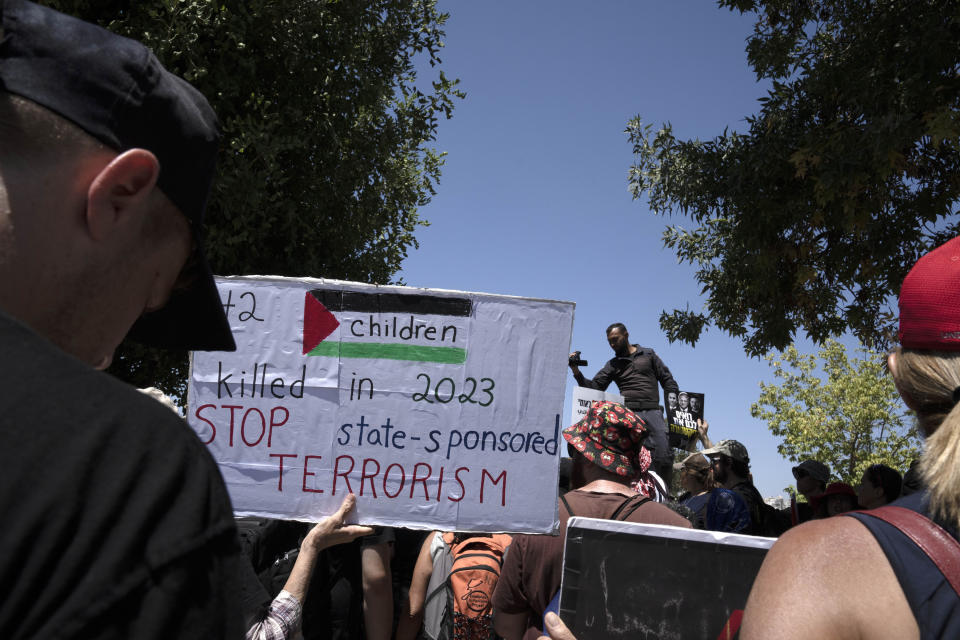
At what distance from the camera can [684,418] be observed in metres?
10.2

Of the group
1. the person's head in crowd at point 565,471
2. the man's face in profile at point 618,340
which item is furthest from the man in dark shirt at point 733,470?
the man's face in profile at point 618,340

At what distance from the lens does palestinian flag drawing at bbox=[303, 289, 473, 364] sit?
3.65 m

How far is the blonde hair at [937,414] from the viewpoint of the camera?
4.19ft

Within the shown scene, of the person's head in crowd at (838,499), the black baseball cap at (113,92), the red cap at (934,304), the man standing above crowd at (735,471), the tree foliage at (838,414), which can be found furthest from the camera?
the tree foliage at (838,414)

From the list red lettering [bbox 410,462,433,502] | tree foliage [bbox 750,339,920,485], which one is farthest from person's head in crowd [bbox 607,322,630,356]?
tree foliage [bbox 750,339,920,485]

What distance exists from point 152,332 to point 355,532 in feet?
7.87

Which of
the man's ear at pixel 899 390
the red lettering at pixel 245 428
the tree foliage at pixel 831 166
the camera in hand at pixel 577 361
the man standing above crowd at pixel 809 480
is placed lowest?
the man standing above crowd at pixel 809 480

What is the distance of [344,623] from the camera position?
3.70 meters

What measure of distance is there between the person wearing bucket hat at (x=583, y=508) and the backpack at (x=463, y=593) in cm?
37

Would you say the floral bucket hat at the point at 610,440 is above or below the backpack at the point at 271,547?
above

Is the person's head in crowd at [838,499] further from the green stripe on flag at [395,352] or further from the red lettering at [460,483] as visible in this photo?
the green stripe on flag at [395,352]

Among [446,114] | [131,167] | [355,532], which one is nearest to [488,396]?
[355,532]

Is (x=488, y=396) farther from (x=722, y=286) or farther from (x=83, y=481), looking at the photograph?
(x=722, y=286)

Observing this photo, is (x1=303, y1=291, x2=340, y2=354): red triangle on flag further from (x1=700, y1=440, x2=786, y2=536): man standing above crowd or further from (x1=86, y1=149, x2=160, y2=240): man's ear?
(x1=700, y1=440, x2=786, y2=536): man standing above crowd
